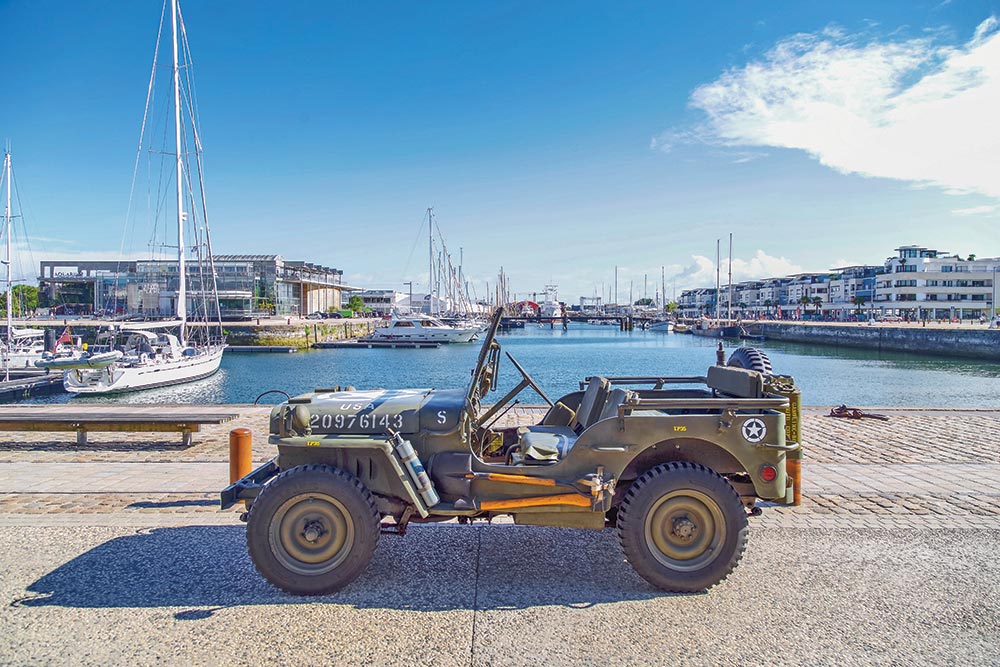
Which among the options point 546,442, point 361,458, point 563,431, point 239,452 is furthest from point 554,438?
point 239,452

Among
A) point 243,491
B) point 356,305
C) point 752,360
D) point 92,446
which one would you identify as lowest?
point 92,446

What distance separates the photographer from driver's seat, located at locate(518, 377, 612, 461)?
5.50 meters

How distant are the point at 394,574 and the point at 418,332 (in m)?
68.6

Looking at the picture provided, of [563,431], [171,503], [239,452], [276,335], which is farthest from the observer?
[276,335]

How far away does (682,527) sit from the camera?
4973 mm

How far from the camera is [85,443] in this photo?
34.9ft

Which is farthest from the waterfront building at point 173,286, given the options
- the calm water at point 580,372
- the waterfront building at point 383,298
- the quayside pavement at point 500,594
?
the quayside pavement at point 500,594

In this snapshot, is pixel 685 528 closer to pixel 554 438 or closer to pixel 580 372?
pixel 554 438

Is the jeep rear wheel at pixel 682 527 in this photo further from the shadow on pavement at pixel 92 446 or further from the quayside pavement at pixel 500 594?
the shadow on pavement at pixel 92 446

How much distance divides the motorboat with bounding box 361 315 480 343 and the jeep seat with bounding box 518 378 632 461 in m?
67.0

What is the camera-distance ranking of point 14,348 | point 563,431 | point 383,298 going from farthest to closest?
point 383,298
point 14,348
point 563,431

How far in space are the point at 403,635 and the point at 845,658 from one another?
9.36 ft

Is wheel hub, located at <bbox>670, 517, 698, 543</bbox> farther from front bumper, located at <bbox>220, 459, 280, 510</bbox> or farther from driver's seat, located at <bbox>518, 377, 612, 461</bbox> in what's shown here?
front bumper, located at <bbox>220, 459, 280, 510</bbox>

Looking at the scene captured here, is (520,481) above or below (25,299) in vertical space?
below
